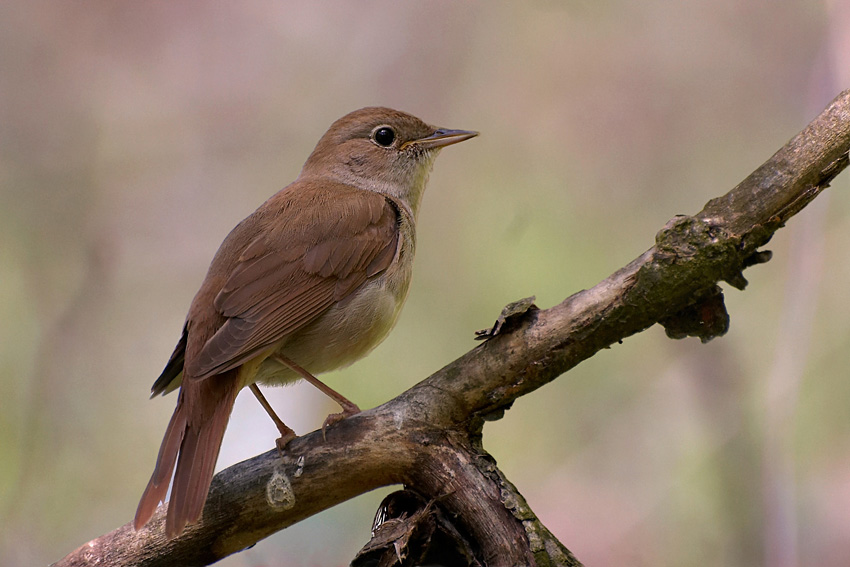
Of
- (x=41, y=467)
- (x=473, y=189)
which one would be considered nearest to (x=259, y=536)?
(x=41, y=467)

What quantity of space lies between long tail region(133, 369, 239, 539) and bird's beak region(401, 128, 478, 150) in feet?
5.37

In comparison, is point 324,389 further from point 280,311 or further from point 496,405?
point 496,405

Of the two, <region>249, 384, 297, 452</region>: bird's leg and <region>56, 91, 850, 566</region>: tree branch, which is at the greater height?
<region>249, 384, 297, 452</region>: bird's leg

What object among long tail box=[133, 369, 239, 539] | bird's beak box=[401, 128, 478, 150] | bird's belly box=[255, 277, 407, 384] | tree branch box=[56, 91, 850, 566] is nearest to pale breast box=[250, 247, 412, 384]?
bird's belly box=[255, 277, 407, 384]

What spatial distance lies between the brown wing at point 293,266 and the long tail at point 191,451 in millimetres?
134

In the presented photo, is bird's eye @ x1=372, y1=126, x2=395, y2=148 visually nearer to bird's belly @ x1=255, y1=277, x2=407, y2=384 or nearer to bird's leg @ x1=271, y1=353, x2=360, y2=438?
bird's belly @ x1=255, y1=277, x2=407, y2=384

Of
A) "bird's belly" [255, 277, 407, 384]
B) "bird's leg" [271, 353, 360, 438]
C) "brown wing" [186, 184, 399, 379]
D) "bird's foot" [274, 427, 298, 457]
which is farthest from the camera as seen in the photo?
"bird's belly" [255, 277, 407, 384]

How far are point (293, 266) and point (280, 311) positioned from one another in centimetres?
24

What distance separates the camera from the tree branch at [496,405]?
8.25ft

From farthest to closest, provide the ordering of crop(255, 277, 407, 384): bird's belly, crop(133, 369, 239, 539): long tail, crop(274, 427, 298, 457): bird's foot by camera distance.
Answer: crop(255, 277, 407, 384): bird's belly
crop(274, 427, 298, 457): bird's foot
crop(133, 369, 239, 539): long tail

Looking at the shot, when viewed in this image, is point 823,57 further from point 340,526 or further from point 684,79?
point 340,526

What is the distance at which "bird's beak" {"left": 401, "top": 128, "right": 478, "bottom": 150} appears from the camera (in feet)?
13.7

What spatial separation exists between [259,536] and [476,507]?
31.2 inches

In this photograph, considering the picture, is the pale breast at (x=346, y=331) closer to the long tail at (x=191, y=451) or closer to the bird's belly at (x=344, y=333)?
the bird's belly at (x=344, y=333)
